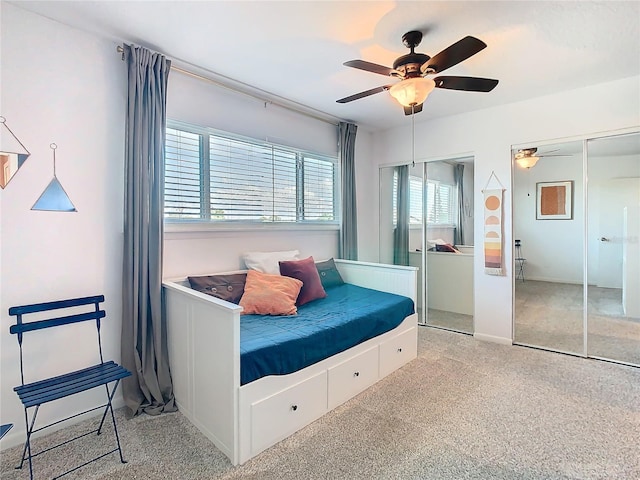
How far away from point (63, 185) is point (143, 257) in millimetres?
640

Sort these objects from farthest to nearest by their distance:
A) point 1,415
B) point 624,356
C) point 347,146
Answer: point 347,146 < point 624,356 < point 1,415

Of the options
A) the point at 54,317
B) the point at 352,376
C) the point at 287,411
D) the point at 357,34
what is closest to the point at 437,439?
the point at 352,376

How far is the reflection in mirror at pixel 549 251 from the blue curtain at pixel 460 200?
1.83ft

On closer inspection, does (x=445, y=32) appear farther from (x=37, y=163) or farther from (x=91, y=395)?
(x=91, y=395)

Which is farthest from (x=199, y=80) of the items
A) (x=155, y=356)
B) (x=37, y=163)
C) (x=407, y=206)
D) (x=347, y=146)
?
(x=407, y=206)

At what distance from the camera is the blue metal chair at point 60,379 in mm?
1641

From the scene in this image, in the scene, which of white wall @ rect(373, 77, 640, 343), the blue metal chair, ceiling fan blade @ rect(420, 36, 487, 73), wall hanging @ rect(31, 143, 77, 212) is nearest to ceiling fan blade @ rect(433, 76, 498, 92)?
ceiling fan blade @ rect(420, 36, 487, 73)

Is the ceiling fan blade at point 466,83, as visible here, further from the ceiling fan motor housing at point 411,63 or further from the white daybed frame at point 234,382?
the white daybed frame at point 234,382

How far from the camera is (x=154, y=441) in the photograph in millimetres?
1932

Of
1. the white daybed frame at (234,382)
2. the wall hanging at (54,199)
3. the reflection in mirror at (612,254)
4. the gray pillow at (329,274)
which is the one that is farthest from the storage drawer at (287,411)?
the reflection in mirror at (612,254)

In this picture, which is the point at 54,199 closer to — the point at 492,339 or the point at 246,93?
the point at 246,93

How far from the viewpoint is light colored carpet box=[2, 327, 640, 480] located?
1.69 m

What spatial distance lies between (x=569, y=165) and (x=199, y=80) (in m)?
3.46

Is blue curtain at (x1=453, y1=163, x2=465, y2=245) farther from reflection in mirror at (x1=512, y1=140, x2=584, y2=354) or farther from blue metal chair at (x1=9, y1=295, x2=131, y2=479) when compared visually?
blue metal chair at (x1=9, y1=295, x2=131, y2=479)
